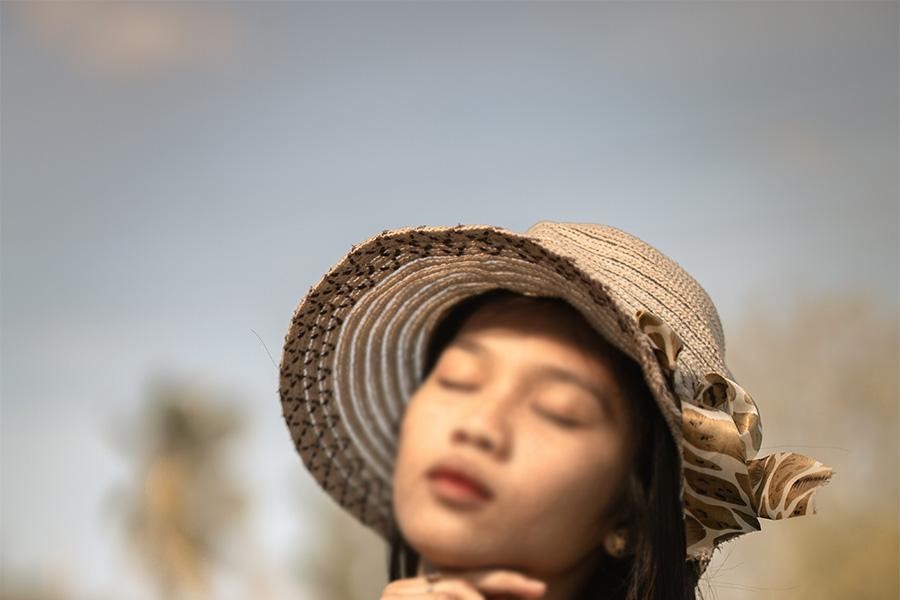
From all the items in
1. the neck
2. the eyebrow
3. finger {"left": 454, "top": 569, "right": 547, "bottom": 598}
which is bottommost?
the neck

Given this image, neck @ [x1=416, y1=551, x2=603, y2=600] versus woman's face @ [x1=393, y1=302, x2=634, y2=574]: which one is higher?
woman's face @ [x1=393, y1=302, x2=634, y2=574]

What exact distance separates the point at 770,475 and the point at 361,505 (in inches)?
31.2

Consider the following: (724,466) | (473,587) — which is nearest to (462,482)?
(473,587)

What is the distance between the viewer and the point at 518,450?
4.93 ft

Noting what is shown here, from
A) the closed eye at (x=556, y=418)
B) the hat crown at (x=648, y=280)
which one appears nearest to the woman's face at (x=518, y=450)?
the closed eye at (x=556, y=418)

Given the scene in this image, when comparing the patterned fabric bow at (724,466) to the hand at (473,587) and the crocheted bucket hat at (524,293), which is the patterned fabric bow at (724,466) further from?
the hand at (473,587)

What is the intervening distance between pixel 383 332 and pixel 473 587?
1.84 feet

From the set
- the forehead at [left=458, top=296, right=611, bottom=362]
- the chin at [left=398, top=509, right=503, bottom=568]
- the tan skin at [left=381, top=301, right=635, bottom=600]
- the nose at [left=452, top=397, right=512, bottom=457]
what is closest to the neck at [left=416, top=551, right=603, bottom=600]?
the tan skin at [left=381, top=301, right=635, bottom=600]

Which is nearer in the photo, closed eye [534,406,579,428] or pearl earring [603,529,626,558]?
closed eye [534,406,579,428]

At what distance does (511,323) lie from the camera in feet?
Result: 5.44

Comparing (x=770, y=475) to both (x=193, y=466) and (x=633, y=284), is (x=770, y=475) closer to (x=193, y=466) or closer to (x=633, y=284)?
(x=633, y=284)

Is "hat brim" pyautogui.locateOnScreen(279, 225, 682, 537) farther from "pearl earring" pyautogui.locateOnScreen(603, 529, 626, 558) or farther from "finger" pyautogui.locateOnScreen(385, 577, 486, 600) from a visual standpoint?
"finger" pyautogui.locateOnScreen(385, 577, 486, 600)

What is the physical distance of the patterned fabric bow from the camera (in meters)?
1.57

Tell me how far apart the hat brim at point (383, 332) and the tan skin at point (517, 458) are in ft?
0.28
